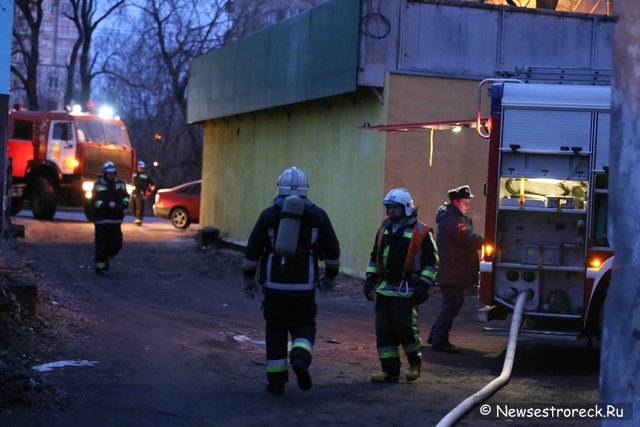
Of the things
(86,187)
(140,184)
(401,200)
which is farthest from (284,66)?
(401,200)

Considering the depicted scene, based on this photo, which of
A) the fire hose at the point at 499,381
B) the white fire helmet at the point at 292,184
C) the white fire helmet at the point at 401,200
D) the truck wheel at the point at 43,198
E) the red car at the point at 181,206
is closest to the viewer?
the fire hose at the point at 499,381

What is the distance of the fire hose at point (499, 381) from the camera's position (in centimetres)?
702

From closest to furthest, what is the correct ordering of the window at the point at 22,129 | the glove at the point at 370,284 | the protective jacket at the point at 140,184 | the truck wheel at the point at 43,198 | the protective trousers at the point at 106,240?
1. the glove at the point at 370,284
2. the protective trousers at the point at 106,240
3. the truck wheel at the point at 43,198
4. the window at the point at 22,129
5. the protective jacket at the point at 140,184

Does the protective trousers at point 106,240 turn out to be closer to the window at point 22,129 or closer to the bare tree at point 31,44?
the window at point 22,129

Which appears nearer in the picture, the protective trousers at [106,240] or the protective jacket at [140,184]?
the protective trousers at [106,240]

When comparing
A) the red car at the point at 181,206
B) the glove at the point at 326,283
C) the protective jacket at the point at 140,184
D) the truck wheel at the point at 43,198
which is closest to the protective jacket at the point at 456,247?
the glove at the point at 326,283

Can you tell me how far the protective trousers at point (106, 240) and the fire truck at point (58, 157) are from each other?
10.8 metres

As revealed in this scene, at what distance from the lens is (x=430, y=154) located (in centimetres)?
1622

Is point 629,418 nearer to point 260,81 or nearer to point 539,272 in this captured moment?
point 539,272

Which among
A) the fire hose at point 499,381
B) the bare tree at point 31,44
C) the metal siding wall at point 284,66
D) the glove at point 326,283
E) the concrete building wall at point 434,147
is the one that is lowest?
the fire hose at point 499,381

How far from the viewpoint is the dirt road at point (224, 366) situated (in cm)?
747

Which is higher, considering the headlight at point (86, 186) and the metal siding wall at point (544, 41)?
the metal siding wall at point (544, 41)

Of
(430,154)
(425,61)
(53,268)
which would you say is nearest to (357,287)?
(430,154)

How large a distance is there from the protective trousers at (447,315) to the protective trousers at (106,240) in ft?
23.6
